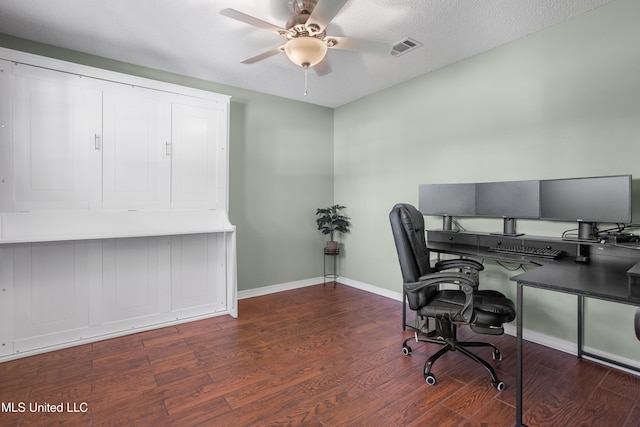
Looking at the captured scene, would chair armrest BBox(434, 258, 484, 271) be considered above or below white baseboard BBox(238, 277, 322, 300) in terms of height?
above

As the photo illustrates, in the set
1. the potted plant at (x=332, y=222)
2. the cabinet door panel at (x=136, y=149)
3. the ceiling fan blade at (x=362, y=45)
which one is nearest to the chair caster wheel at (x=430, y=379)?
the ceiling fan blade at (x=362, y=45)

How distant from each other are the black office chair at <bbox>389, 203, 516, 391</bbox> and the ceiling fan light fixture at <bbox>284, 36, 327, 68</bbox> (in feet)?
4.37

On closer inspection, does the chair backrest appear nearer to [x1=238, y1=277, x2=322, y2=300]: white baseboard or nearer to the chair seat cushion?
the chair seat cushion

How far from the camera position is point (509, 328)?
3059mm

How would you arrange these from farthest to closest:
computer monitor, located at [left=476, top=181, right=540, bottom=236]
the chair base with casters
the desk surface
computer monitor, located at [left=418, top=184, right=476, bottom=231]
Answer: computer monitor, located at [left=418, top=184, right=476, bottom=231], computer monitor, located at [left=476, top=181, right=540, bottom=236], the chair base with casters, the desk surface

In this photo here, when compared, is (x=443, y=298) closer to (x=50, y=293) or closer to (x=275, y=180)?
(x=275, y=180)

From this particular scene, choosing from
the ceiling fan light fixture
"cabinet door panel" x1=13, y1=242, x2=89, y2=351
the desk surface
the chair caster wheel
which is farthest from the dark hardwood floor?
the ceiling fan light fixture

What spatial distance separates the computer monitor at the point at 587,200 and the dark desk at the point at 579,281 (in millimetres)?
299

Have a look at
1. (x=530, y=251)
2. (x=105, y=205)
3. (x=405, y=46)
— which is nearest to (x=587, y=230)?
(x=530, y=251)

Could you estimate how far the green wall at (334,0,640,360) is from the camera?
242 cm

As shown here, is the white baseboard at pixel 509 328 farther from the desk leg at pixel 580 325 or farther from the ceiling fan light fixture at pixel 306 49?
the ceiling fan light fixture at pixel 306 49

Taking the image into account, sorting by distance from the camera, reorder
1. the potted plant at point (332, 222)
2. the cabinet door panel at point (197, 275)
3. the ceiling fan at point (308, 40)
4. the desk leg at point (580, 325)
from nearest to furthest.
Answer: the ceiling fan at point (308, 40) → the desk leg at point (580, 325) → the cabinet door panel at point (197, 275) → the potted plant at point (332, 222)

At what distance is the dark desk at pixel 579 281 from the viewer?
152 cm

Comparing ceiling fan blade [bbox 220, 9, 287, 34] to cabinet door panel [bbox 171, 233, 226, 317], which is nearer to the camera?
ceiling fan blade [bbox 220, 9, 287, 34]
